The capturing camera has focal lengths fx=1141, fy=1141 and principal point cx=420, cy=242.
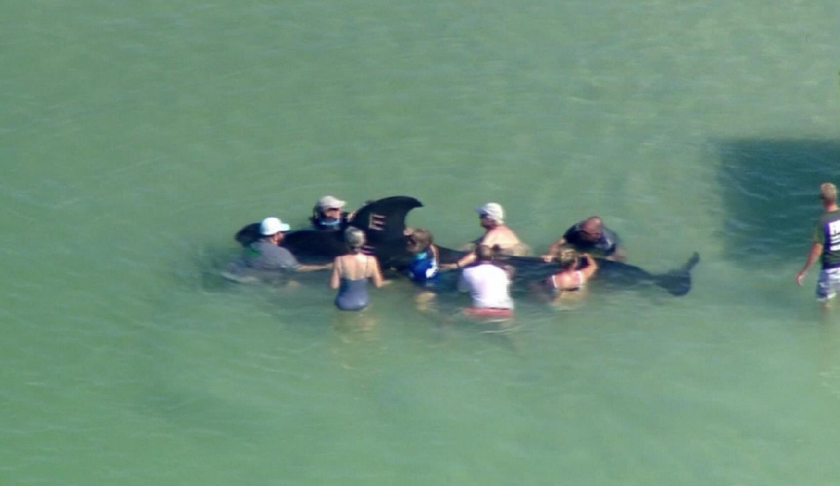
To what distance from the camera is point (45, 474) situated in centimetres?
1122

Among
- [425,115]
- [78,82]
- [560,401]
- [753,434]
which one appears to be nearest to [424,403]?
[560,401]

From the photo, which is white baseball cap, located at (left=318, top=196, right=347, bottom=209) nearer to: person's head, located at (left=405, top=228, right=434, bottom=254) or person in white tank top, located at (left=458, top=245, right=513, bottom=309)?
person's head, located at (left=405, top=228, right=434, bottom=254)

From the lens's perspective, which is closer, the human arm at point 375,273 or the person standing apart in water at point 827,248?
the person standing apart in water at point 827,248

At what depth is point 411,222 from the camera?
1458 cm

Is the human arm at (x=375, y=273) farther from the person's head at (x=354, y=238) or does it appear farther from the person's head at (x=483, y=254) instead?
the person's head at (x=483, y=254)

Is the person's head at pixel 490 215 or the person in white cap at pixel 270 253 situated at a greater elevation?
the person's head at pixel 490 215

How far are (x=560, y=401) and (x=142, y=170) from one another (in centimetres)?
691

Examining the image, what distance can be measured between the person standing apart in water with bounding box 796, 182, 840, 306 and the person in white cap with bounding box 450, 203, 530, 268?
3336 millimetres

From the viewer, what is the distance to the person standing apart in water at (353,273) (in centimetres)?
1309

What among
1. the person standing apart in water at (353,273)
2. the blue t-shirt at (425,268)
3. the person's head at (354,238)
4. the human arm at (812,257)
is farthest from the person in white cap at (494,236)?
the human arm at (812,257)

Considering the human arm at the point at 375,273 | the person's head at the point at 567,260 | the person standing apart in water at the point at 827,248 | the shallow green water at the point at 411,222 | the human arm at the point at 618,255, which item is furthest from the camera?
the human arm at the point at 618,255

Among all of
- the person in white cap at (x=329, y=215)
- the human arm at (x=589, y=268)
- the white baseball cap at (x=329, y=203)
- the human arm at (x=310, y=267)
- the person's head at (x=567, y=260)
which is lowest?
the human arm at (x=310, y=267)

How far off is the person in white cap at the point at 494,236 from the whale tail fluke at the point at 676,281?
5.75ft

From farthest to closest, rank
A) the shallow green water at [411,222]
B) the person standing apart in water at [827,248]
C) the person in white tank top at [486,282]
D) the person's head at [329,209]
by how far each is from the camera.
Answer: the person's head at [329,209] < the person in white tank top at [486,282] < the person standing apart in water at [827,248] < the shallow green water at [411,222]
